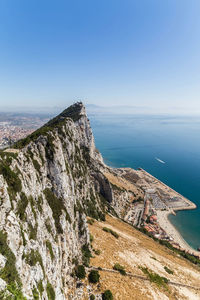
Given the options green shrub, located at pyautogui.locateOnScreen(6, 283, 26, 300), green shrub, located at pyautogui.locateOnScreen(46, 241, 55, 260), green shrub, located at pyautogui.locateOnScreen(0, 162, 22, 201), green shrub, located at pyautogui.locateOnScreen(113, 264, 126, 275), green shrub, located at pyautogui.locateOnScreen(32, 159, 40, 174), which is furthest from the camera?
green shrub, located at pyautogui.locateOnScreen(113, 264, 126, 275)

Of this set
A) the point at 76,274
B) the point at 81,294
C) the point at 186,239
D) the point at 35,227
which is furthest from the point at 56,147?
the point at 186,239

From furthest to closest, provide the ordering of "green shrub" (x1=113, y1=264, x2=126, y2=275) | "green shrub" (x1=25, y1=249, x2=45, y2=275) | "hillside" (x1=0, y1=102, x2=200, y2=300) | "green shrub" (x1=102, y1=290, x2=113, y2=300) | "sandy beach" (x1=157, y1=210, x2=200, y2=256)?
1. "sandy beach" (x1=157, y1=210, x2=200, y2=256)
2. "green shrub" (x1=113, y1=264, x2=126, y2=275)
3. "green shrub" (x1=102, y1=290, x2=113, y2=300)
4. "green shrub" (x1=25, y1=249, x2=45, y2=275)
5. "hillside" (x1=0, y1=102, x2=200, y2=300)

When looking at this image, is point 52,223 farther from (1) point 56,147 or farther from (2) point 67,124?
(2) point 67,124

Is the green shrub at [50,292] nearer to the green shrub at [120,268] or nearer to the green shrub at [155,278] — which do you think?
the green shrub at [120,268]

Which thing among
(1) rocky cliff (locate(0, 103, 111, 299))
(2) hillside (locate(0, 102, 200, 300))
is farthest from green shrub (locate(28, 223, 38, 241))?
(1) rocky cliff (locate(0, 103, 111, 299))

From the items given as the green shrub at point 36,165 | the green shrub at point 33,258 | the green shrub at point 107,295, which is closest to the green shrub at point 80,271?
the green shrub at point 107,295

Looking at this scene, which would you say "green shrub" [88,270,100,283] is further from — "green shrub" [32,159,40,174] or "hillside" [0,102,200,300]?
"green shrub" [32,159,40,174]

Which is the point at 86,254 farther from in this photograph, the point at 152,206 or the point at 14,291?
the point at 152,206
